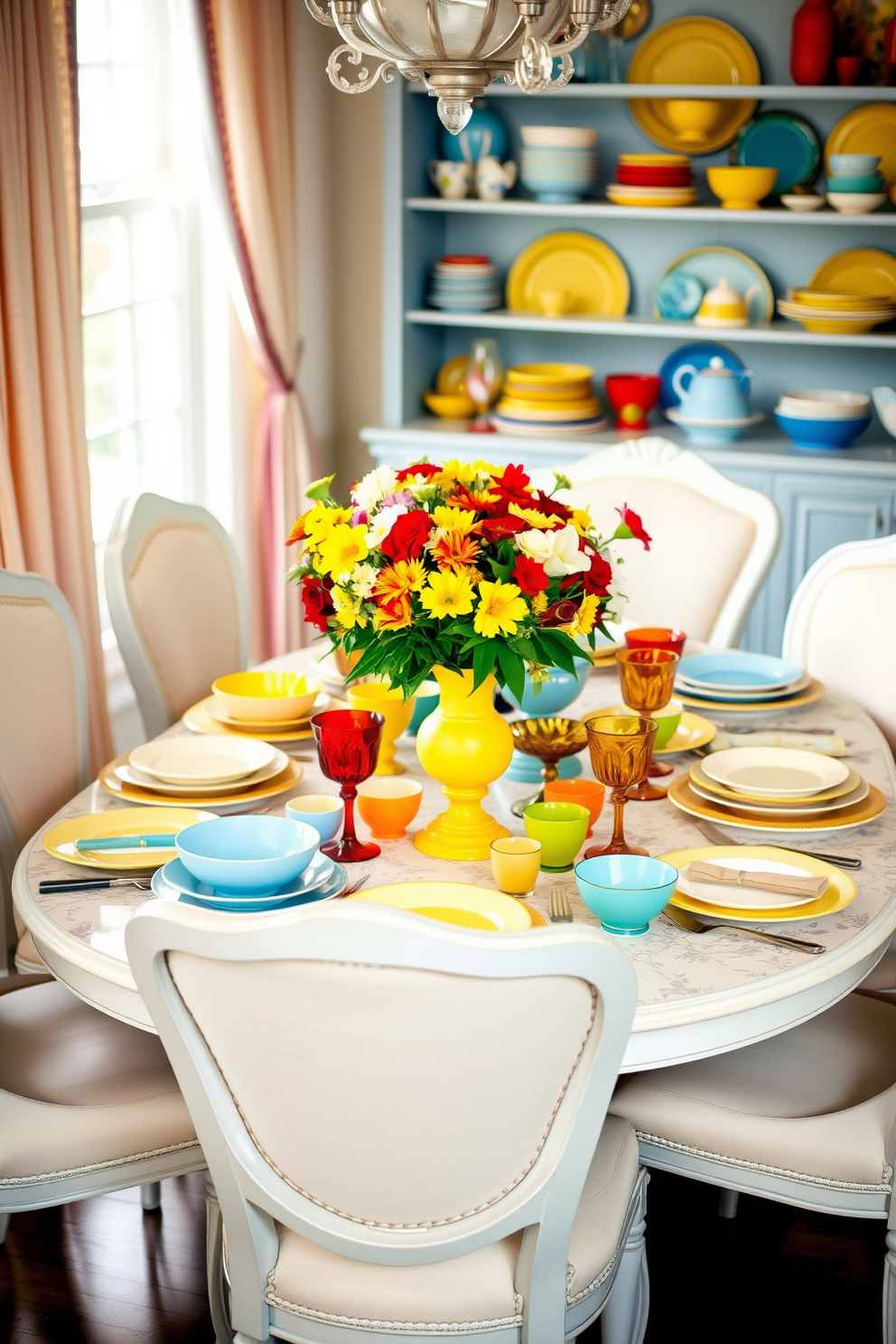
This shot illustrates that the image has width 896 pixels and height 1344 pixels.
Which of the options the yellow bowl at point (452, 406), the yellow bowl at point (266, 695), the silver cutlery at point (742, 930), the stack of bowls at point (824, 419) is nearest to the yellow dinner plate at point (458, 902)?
the silver cutlery at point (742, 930)

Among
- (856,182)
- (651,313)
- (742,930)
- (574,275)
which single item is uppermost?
(856,182)

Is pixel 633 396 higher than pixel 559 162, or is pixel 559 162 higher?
pixel 559 162

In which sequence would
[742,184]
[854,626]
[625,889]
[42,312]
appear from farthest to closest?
[742,184] < [42,312] < [854,626] < [625,889]

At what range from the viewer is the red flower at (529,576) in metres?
1.50

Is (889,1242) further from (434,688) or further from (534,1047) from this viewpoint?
(434,688)

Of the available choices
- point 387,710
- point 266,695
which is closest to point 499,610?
point 387,710

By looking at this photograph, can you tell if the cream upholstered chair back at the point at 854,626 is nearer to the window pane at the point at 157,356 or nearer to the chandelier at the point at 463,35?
the chandelier at the point at 463,35

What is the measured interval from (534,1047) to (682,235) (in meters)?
3.27

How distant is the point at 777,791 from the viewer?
1.78 metres

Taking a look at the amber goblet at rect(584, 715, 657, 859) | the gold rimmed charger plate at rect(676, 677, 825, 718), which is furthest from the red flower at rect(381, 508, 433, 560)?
the gold rimmed charger plate at rect(676, 677, 825, 718)

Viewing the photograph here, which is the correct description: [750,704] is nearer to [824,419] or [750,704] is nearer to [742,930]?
[742,930]

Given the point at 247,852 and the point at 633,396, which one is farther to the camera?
the point at 633,396

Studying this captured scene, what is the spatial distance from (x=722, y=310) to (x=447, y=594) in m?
2.43

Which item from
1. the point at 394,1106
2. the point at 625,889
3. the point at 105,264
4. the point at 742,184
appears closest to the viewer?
the point at 394,1106
